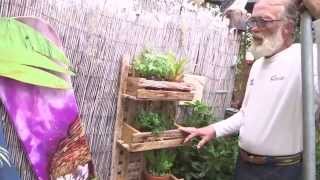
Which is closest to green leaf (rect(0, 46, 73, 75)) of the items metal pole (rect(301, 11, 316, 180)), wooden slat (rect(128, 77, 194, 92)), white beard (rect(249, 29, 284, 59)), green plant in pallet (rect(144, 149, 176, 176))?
wooden slat (rect(128, 77, 194, 92))

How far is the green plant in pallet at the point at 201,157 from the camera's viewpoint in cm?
282

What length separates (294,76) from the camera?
190 cm

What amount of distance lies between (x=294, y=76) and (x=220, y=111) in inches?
51.5

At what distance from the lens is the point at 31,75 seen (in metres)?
1.92

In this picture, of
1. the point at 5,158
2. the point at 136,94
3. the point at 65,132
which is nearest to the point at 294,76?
the point at 136,94

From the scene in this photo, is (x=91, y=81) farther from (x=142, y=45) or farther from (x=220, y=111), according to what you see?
(x=220, y=111)

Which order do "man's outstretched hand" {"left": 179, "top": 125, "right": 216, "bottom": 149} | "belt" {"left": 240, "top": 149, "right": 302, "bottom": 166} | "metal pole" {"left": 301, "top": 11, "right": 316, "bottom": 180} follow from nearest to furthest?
"metal pole" {"left": 301, "top": 11, "right": 316, "bottom": 180}, "belt" {"left": 240, "top": 149, "right": 302, "bottom": 166}, "man's outstretched hand" {"left": 179, "top": 125, "right": 216, "bottom": 149}

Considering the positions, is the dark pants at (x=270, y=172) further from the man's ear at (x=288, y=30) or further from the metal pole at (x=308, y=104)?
the metal pole at (x=308, y=104)

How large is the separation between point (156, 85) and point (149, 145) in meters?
0.38

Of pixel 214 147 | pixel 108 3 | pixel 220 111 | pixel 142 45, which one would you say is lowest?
pixel 214 147

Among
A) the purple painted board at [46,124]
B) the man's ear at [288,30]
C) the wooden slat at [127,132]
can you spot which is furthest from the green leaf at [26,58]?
the man's ear at [288,30]

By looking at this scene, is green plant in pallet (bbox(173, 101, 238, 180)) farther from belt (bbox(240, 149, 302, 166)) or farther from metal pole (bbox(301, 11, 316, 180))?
metal pole (bbox(301, 11, 316, 180))

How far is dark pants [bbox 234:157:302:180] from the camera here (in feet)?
6.40

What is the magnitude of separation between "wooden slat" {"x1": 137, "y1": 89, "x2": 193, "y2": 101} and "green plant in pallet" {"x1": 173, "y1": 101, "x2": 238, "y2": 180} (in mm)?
397
